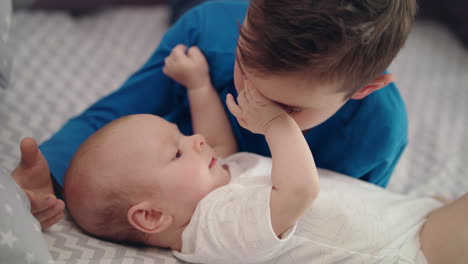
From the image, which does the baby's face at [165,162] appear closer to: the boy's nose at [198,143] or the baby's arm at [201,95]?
the boy's nose at [198,143]

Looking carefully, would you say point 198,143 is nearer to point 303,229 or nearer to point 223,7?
point 303,229

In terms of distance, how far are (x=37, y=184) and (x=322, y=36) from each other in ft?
1.84

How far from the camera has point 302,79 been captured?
57cm

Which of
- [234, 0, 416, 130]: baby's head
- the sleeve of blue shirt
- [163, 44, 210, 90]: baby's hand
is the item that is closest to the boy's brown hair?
[234, 0, 416, 130]: baby's head

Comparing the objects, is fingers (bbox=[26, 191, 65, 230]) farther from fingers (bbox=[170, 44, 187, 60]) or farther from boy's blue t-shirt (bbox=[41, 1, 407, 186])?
fingers (bbox=[170, 44, 187, 60])

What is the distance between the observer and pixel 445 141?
4.06 feet

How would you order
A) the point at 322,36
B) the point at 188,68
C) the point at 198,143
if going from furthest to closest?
1. the point at 188,68
2. the point at 198,143
3. the point at 322,36

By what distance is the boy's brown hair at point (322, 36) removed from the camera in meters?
0.52

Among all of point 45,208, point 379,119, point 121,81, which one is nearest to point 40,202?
point 45,208

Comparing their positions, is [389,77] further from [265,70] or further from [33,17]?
[33,17]

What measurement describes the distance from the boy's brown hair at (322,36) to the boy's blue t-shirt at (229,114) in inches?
10.8

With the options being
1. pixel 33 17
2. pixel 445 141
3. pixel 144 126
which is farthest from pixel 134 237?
pixel 33 17

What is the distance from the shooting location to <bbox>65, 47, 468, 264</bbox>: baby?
66 cm

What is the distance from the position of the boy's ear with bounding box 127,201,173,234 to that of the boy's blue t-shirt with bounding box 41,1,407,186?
0.66ft
